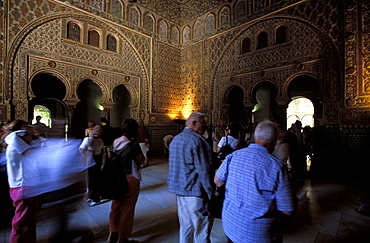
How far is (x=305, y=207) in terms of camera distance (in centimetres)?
370

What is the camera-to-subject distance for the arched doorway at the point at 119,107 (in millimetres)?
11398

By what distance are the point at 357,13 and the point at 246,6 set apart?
3.97 m

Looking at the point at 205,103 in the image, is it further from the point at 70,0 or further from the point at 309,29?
the point at 70,0

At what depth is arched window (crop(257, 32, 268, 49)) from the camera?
25.8ft

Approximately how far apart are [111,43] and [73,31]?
59.5 inches

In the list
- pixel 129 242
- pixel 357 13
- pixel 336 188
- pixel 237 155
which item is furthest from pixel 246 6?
pixel 129 242

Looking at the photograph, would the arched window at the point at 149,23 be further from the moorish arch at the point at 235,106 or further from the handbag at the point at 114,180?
the handbag at the point at 114,180

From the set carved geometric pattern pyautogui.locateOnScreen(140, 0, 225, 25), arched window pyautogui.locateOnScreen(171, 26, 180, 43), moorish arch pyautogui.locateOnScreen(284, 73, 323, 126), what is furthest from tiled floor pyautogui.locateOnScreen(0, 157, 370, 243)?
carved geometric pattern pyautogui.locateOnScreen(140, 0, 225, 25)

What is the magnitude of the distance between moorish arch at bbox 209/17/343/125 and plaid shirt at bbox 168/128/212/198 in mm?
6345

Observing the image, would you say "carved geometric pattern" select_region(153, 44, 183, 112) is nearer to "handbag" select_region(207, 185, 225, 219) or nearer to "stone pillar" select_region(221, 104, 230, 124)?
"stone pillar" select_region(221, 104, 230, 124)

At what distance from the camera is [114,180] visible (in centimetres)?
230

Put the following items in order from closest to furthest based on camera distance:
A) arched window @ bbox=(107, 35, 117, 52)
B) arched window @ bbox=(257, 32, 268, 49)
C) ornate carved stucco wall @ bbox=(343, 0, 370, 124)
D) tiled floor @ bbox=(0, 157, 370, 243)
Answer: tiled floor @ bbox=(0, 157, 370, 243)
ornate carved stucco wall @ bbox=(343, 0, 370, 124)
arched window @ bbox=(257, 32, 268, 49)
arched window @ bbox=(107, 35, 117, 52)

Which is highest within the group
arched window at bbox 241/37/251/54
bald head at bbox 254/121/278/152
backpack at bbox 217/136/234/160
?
arched window at bbox 241/37/251/54

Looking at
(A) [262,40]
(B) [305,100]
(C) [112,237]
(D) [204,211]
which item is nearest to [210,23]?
(A) [262,40]
